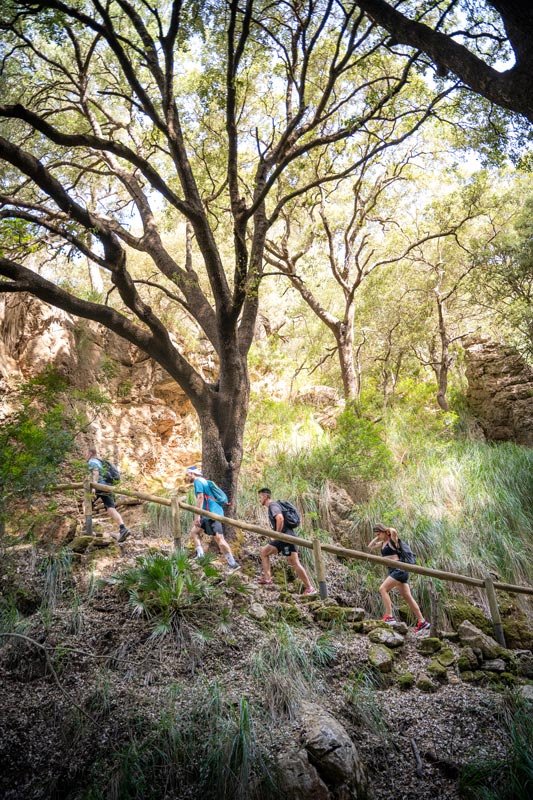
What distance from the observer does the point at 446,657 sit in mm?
6531

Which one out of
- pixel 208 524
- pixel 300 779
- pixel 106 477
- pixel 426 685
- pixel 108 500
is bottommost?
pixel 300 779

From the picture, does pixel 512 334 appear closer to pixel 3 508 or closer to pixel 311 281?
pixel 311 281

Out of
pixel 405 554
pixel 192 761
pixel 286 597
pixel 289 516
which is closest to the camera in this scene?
pixel 192 761

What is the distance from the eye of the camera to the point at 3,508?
7.11 metres

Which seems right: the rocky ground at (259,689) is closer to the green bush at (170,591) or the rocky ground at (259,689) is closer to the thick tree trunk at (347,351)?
the green bush at (170,591)

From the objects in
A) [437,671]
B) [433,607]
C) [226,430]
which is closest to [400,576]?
[433,607]

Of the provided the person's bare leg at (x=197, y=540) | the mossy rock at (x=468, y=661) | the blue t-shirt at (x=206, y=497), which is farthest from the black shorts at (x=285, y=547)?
the mossy rock at (x=468, y=661)

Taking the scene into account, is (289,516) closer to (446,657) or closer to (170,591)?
(170,591)

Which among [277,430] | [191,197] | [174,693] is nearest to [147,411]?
[277,430]

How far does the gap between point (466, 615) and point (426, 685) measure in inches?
87.6

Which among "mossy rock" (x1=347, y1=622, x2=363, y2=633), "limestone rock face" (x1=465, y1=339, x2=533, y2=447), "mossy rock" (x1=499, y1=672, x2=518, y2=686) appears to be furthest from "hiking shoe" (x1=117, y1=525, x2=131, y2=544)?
"limestone rock face" (x1=465, y1=339, x2=533, y2=447)

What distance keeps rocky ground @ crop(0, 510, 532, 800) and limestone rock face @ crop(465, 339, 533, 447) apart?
8.29 meters

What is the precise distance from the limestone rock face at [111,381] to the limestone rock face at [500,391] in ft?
24.2

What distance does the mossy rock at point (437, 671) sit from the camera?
6188 millimetres
